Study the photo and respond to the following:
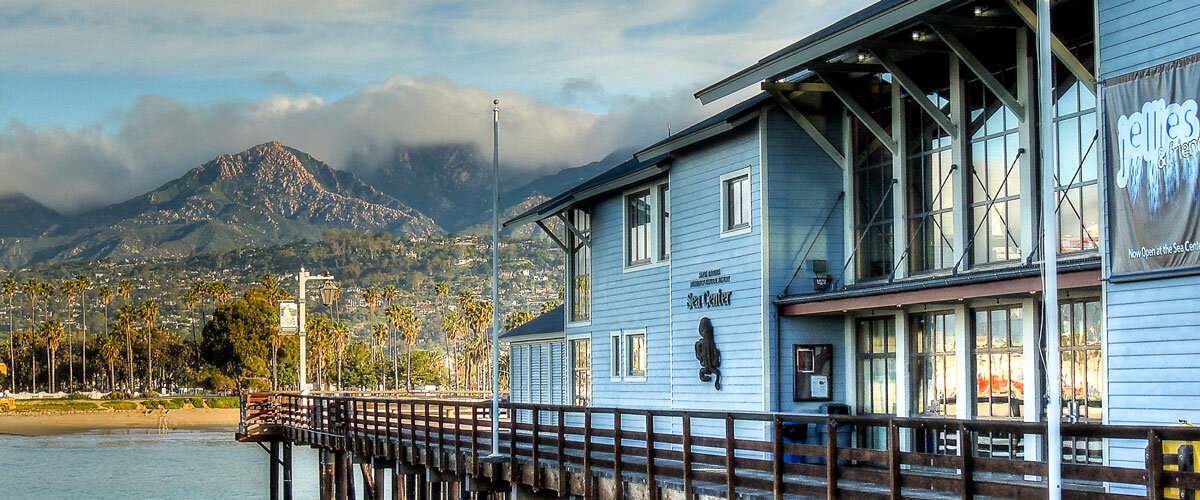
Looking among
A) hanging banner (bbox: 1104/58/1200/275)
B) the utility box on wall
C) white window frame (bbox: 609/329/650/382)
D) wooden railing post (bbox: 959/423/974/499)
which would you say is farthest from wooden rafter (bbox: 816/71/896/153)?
wooden railing post (bbox: 959/423/974/499)

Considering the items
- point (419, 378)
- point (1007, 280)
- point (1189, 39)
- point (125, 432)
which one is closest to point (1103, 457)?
point (1007, 280)

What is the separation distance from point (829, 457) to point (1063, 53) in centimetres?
563

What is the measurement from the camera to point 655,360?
25875 mm

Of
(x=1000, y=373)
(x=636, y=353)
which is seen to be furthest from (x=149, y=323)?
(x=1000, y=373)

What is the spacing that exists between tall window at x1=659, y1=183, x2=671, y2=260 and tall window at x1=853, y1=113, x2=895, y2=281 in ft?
17.1

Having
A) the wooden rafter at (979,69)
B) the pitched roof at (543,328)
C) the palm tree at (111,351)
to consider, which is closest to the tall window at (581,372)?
the pitched roof at (543,328)

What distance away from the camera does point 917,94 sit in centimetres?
1806

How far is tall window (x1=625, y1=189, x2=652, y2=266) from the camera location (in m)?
27.0

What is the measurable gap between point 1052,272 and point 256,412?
1257 inches

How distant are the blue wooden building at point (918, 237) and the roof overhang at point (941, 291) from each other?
0.03 metres

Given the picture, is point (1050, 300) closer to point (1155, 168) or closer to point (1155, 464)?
point (1155, 464)

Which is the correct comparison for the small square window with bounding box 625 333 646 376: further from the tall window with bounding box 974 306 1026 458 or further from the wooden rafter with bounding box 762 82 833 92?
the tall window with bounding box 974 306 1026 458

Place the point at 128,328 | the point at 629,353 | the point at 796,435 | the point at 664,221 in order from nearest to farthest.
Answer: the point at 796,435, the point at 664,221, the point at 629,353, the point at 128,328

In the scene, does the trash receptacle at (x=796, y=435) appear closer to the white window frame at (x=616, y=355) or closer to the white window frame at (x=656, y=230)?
the white window frame at (x=656, y=230)
